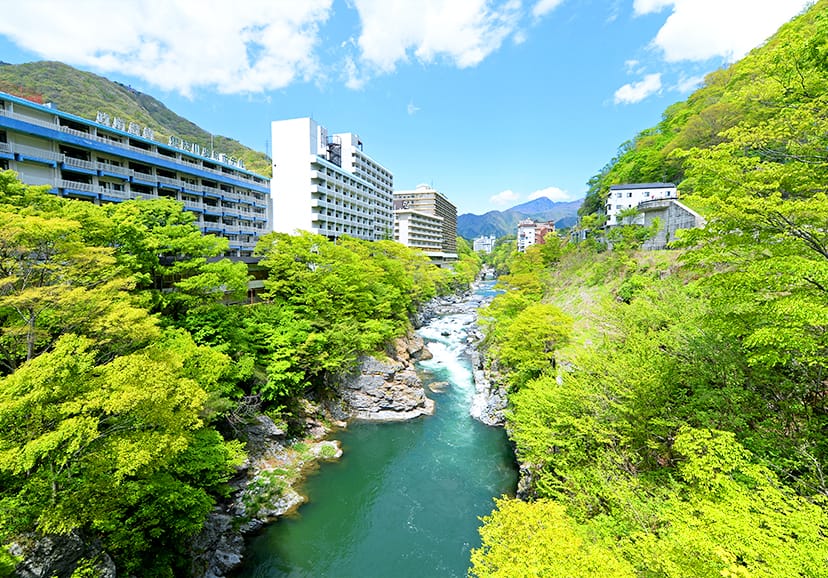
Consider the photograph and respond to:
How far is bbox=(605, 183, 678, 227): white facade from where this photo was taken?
42812 millimetres

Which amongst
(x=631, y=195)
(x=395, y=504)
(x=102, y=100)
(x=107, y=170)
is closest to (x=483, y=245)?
(x=631, y=195)

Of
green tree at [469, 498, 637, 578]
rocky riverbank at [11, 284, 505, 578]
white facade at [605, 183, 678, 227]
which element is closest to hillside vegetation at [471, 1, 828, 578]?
green tree at [469, 498, 637, 578]

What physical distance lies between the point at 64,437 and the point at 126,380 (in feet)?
5.13

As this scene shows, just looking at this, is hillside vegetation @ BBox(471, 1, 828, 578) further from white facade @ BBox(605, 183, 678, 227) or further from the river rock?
white facade @ BBox(605, 183, 678, 227)

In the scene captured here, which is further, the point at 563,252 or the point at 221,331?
the point at 563,252

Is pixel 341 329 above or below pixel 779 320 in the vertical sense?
below

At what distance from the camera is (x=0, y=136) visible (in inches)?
805

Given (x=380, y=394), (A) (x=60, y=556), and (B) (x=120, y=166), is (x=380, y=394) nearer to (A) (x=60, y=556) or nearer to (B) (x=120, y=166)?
(A) (x=60, y=556)

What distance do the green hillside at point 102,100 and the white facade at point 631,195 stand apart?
162 ft

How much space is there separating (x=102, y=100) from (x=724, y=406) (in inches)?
4197

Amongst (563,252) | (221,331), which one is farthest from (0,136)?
(563,252)

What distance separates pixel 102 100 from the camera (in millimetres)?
73438

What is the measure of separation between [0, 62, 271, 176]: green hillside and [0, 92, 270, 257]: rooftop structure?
44.0ft

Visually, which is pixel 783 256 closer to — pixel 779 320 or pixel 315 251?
pixel 779 320
